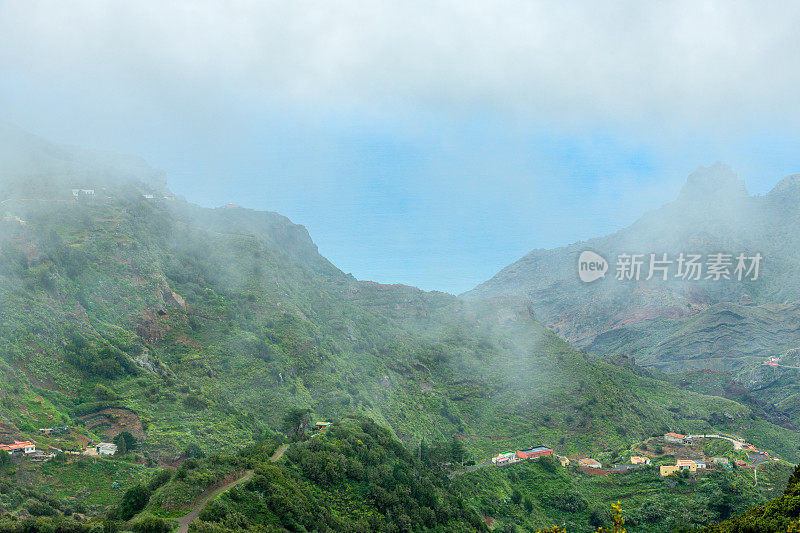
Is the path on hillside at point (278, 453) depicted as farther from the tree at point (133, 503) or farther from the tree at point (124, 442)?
the tree at point (124, 442)

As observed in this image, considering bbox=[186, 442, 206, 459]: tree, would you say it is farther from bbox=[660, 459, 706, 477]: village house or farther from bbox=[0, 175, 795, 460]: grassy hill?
bbox=[660, 459, 706, 477]: village house

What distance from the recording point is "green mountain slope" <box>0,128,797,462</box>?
5962 cm

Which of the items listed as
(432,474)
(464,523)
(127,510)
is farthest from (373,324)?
(127,510)

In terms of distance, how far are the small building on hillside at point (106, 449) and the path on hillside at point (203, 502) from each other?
17572mm

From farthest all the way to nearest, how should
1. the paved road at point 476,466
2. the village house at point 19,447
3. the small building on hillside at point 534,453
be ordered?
1. the small building on hillside at point 534,453
2. the paved road at point 476,466
3. the village house at point 19,447

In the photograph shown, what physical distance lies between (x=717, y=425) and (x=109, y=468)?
111335mm

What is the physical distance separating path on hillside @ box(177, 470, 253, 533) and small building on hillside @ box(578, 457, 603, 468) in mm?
56328

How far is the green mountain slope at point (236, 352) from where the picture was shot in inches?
2347

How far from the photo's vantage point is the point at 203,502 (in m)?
35.2

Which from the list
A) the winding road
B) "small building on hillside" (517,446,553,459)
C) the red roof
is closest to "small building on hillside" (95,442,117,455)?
the red roof

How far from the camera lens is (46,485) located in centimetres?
4206

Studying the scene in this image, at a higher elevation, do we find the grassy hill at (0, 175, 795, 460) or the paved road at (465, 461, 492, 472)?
the grassy hill at (0, 175, 795, 460)

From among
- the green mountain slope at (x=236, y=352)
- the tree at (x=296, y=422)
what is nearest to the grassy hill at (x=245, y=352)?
the green mountain slope at (x=236, y=352)

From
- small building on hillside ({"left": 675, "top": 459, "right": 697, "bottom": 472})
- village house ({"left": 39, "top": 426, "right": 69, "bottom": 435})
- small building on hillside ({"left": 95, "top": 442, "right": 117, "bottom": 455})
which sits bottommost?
small building on hillside ({"left": 675, "top": 459, "right": 697, "bottom": 472})
